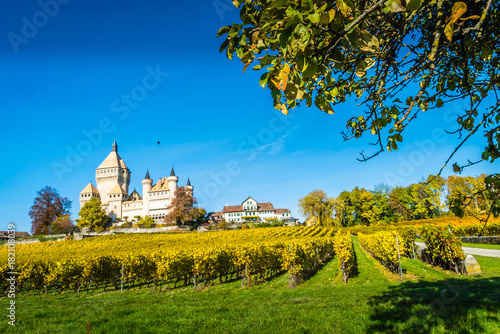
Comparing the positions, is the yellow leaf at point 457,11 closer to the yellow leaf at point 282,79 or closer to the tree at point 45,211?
the yellow leaf at point 282,79

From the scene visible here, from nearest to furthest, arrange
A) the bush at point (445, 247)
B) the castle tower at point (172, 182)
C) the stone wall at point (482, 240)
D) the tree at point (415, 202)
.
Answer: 1. the bush at point (445, 247)
2. the stone wall at point (482, 240)
3. the tree at point (415, 202)
4. the castle tower at point (172, 182)

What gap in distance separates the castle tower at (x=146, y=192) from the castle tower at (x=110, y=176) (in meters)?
9.34

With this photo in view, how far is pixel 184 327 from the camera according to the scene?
488cm

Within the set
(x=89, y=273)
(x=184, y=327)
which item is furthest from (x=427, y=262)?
(x=89, y=273)

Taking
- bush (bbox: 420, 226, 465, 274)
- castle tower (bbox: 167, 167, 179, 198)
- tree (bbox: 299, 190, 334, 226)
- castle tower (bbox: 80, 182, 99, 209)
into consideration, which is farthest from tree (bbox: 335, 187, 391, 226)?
castle tower (bbox: 80, 182, 99, 209)

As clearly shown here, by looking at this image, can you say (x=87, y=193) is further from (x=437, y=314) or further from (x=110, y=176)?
(x=437, y=314)

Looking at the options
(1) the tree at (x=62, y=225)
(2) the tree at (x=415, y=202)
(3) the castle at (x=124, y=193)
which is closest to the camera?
(2) the tree at (x=415, y=202)

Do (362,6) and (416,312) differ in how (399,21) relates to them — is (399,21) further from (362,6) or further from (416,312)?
(416,312)

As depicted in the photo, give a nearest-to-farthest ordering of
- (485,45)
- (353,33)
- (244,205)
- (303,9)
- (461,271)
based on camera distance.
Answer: (303,9)
(353,33)
(485,45)
(461,271)
(244,205)

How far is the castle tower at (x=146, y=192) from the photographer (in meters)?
77.8

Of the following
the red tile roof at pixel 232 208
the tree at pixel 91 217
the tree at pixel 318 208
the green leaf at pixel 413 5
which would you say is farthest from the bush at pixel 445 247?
the red tile roof at pixel 232 208

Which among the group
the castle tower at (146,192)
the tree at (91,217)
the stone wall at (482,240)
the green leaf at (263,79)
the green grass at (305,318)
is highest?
the castle tower at (146,192)

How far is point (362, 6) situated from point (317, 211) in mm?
54774

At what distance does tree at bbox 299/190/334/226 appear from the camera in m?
53.8
